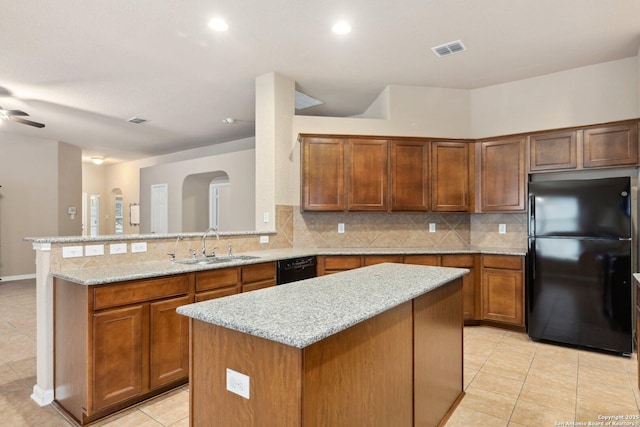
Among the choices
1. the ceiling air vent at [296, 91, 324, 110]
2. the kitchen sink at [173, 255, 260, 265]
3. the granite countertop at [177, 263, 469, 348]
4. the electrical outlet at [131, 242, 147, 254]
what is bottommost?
the kitchen sink at [173, 255, 260, 265]

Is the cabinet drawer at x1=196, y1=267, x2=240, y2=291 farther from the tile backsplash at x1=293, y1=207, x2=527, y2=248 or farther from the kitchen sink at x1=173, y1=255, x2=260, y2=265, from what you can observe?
the tile backsplash at x1=293, y1=207, x2=527, y2=248

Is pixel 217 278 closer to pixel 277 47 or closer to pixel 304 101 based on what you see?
pixel 277 47

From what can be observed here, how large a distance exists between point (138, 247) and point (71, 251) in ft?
1.59

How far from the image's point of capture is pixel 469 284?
4.04m

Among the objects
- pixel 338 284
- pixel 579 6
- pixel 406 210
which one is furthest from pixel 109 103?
pixel 579 6

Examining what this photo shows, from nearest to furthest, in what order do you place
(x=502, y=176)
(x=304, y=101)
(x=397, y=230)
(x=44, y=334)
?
(x=44, y=334) < (x=502, y=176) < (x=397, y=230) < (x=304, y=101)

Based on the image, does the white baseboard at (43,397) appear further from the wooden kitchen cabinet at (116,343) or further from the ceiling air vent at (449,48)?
the ceiling air vent at (449,48)

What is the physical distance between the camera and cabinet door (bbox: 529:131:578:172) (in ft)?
12.3

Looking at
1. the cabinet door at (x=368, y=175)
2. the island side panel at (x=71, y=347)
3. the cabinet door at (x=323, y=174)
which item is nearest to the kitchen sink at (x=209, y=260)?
the island side panel at (x=71, y=347)

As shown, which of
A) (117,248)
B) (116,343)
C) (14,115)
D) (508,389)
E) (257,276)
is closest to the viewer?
(116,343)

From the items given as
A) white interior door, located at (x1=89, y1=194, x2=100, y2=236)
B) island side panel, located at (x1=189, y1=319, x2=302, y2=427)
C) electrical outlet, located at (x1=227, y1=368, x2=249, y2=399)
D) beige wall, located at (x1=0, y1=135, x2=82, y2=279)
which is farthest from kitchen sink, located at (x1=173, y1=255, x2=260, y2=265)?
white interior door, located at (x1=89, y1=194, x2=100, y2=236)

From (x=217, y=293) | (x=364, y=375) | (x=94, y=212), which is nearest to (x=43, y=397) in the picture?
(x=217, y=293)

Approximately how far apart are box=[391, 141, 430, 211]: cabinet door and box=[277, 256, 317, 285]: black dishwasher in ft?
4.04

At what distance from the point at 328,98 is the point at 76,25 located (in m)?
2.95
